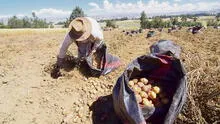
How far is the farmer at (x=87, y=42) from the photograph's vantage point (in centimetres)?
423

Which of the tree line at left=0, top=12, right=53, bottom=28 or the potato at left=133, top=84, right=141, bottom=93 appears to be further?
the tree line at left=0, top=12, right=53, bottom=28

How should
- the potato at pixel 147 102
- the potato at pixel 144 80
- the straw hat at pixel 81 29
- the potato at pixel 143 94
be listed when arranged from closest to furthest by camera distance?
the potato at pixel 147 102 < the potato at pixel 143 94 < the potato at pixel 144 80 < the straw hat at pixel 81 29

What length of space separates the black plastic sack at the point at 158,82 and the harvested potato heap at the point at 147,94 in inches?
2.9

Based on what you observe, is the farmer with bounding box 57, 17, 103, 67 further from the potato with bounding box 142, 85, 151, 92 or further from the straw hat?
the potato with bounding box 142, 85, 151, 92

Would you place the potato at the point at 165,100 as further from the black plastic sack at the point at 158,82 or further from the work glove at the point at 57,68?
the work glove at the point at 57,68

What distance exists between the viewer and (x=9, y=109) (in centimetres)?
377

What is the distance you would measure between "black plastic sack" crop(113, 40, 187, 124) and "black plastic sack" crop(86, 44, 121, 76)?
1.45m

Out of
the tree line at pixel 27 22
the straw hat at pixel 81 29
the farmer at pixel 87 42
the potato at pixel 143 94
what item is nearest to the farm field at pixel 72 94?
the farmer at pixel 87 42

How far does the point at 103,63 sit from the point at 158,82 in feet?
5.53

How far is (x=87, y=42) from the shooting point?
4430mm

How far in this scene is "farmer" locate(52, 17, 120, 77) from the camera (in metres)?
4.23

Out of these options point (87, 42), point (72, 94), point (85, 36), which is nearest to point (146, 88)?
point (72, 94)

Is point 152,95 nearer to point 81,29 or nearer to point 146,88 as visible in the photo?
point 146,88

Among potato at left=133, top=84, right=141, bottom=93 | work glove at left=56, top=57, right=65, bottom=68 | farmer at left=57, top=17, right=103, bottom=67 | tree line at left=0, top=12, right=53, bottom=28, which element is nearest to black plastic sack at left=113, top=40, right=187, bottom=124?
potato at left=133, top=84, right=141, bottom=93
